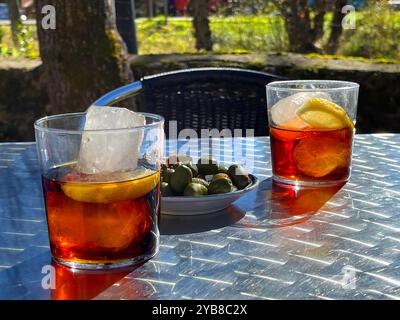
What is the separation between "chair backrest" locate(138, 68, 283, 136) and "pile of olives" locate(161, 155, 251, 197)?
813mm

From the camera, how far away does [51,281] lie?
32.7 inches

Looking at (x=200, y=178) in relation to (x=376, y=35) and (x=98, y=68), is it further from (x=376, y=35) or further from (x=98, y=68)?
(x=376, y=35)

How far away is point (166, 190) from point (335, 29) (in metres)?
4.81

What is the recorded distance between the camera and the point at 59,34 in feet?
10.5

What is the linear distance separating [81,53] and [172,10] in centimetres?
999

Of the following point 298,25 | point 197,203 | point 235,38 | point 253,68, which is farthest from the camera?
point 235,38

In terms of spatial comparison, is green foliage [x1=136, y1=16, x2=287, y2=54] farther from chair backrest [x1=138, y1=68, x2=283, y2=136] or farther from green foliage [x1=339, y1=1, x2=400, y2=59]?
chair backrest [x1=138, y1=68, x2=283, y2=136]

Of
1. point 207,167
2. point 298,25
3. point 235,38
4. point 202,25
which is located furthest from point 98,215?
point 235,38

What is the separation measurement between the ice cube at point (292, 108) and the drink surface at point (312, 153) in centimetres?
1

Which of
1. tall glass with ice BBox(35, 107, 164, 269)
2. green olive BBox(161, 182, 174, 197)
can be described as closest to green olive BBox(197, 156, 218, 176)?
green olive BBox(161, 182, 174, 197)

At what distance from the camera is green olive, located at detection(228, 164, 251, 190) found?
113 cm

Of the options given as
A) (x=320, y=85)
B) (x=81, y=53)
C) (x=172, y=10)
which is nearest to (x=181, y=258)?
(x=320, y=85)

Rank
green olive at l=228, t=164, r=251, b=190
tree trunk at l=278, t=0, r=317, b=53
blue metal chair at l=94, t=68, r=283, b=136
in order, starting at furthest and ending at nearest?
tree trunk at l=278, t=0, r=317, b=53, blue metal chair at l=94, t=68, r=283, b=136, green olive at l=228, t=164, r=251, b=190

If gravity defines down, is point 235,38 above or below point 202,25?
below
